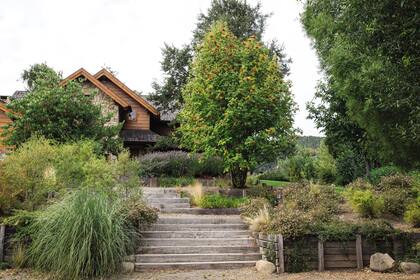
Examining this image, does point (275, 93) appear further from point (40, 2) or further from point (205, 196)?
point (40, 2)

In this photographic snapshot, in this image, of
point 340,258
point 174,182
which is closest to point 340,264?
point 340,258

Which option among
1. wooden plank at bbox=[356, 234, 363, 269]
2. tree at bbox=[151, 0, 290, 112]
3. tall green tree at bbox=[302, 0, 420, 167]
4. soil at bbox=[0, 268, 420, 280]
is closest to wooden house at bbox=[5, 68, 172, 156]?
tree at bbox=[151, 0, 290, 112]

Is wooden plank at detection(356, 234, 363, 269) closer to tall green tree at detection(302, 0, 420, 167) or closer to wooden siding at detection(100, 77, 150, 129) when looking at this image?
tall green tree at detection(302, 0, 420, 167)

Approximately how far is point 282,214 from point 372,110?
3.59 m

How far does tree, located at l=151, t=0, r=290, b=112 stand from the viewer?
26.6 metres

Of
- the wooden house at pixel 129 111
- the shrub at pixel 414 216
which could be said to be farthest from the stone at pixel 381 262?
the wooden house at pixel 129 111

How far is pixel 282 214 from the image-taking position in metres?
9.89

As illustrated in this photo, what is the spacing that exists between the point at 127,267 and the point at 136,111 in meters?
19.5

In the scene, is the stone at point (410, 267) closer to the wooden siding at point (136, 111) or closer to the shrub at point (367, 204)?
the shrub at point (367, 204)

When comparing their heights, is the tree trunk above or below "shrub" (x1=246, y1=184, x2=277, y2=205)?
above

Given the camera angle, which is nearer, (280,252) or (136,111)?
(280,252)

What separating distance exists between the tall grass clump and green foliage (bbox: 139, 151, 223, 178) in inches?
400

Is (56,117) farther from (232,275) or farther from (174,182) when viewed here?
(232,275)

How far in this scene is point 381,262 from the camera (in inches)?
352
